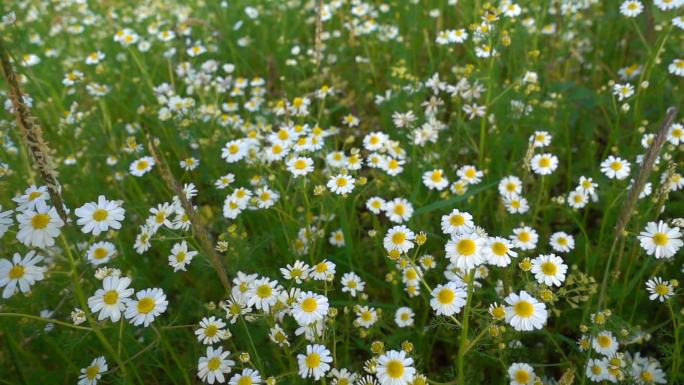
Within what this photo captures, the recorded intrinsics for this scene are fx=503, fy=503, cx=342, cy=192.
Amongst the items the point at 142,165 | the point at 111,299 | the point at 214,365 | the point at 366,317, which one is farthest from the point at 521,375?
the point at 142,165

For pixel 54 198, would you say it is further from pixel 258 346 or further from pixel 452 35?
pixel 452 35

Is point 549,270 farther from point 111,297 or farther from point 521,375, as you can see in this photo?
point 111,297

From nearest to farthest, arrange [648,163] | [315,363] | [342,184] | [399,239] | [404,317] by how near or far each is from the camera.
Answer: [648,163] < [315,363] < [399,239] < [404,317] < [342,184]

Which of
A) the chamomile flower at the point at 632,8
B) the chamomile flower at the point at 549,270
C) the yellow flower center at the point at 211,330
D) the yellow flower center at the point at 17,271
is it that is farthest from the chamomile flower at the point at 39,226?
the chamomile flower at the point at 632,8

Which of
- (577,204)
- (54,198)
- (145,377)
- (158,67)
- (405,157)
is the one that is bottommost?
(145,377)

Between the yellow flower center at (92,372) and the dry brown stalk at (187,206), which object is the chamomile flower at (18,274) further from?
the dry brown stalk at (187,206)

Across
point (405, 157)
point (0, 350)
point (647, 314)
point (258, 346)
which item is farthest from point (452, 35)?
point (0, 350)

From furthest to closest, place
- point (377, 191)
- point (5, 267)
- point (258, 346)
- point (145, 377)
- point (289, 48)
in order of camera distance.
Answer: point (289, 48) < point (377, 191) < point (145, 377) < point (258, 346) < point (5, 267)
